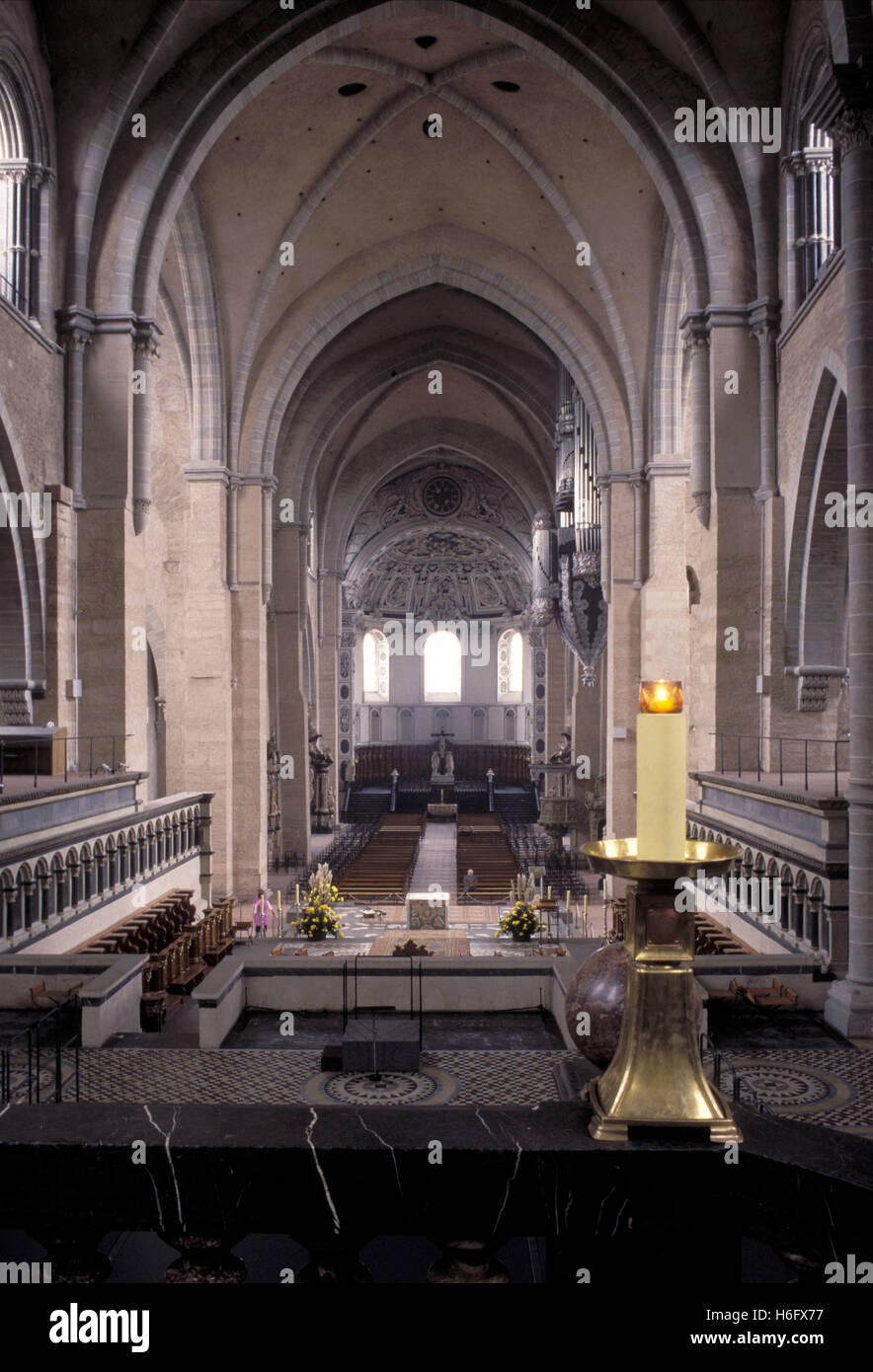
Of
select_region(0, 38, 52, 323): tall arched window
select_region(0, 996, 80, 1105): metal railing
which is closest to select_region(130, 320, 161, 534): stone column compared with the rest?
select_region(0, 38, 52, 323): tall arched window

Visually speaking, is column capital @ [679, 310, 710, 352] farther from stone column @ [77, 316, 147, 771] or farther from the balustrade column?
stone column @ [77, 316, 147, 771]

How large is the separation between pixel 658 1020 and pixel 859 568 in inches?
289

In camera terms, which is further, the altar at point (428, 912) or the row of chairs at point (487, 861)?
the row of chairs at point (487, 861)

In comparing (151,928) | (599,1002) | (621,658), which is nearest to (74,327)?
(151,928)

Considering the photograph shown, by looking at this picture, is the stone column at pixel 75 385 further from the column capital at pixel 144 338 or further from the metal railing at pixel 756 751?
the metal railing at pixel 756 751

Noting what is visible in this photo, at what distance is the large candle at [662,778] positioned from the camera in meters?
2.16

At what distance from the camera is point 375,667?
48.1m

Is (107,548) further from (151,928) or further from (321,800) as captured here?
(321,800)

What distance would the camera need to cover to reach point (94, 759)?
1476 centimetres

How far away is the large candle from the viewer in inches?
84.9

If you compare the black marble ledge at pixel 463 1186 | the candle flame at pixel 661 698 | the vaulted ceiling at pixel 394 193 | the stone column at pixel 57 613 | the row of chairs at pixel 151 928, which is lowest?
the row of chairs at pixel 151 928

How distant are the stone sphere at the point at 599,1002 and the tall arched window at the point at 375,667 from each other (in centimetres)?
4447

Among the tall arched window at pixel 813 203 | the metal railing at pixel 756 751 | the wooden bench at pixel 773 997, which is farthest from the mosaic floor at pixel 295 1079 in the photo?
the tall arched window at pixel 813 203
